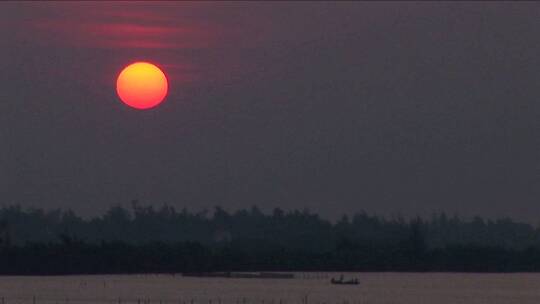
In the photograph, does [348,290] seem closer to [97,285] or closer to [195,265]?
[97,285]

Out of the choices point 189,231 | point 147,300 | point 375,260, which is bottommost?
point 147,300

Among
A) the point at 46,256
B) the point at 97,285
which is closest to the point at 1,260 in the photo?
the point at 46,256

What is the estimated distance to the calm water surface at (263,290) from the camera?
8394cm

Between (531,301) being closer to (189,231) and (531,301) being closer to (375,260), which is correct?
(375,260)

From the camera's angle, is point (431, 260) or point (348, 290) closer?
point (348, 290)

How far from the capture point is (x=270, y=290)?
319 ft

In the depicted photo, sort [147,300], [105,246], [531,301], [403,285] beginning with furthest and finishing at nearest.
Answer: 1. [105,246]
2. [403,285]
3. [531,301]
4. [147,300]

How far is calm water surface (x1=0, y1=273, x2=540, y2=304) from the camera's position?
3305 inches

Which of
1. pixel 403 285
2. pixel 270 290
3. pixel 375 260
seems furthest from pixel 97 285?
pixel 375 260

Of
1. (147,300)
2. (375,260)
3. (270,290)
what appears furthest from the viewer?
(375,260)

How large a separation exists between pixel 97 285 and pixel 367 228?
8588 cm

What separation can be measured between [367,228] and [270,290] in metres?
89.4

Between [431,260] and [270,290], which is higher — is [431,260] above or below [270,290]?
above

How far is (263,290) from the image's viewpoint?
97.7 m
